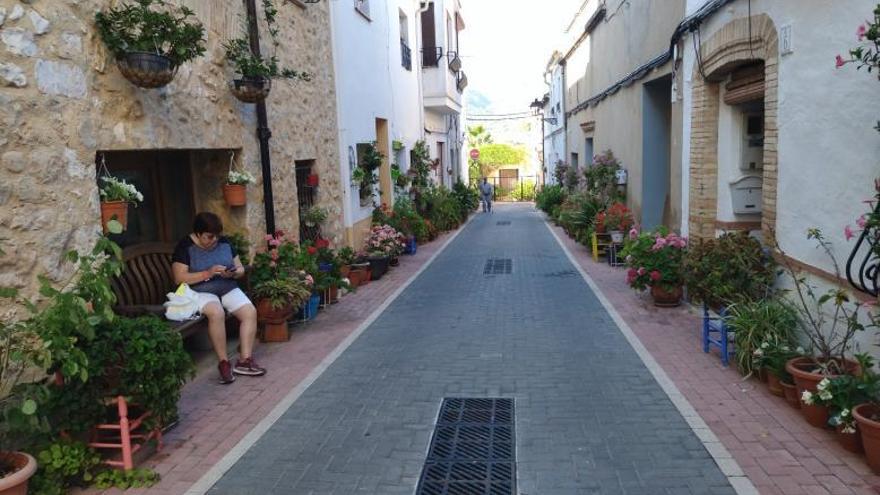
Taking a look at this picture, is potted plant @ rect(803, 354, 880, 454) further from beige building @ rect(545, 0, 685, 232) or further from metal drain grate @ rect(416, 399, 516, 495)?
beige building @ rect(545, 0, 685, 232)

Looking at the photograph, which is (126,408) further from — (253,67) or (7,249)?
(253,67)

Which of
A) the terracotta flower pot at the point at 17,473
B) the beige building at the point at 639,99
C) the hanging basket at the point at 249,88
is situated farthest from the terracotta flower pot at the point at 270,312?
the beige building at the point at 639,99

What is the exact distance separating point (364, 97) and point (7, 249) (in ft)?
30.3

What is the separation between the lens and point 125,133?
509 centimetres

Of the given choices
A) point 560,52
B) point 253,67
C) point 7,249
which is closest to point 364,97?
point 253,67

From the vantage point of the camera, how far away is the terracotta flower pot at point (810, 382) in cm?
443

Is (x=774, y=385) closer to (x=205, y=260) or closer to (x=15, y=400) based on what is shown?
(x=205, y=260)

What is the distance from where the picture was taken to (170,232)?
7305mm

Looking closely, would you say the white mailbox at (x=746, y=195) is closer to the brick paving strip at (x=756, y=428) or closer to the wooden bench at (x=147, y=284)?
the brick paving strip at (x=756, y=428)

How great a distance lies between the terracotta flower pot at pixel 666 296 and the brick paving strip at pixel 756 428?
78 cm

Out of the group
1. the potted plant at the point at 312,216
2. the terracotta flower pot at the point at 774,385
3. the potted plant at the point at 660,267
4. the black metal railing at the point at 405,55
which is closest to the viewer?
the terracotta flower pot at the point at 774,385

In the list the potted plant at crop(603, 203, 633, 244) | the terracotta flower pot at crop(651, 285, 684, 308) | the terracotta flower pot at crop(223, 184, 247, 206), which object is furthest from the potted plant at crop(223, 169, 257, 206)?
the potted plant at crop(603, 203, 633, 244)

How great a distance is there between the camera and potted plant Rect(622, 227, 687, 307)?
26.6ft

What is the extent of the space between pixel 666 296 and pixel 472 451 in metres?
4.65
